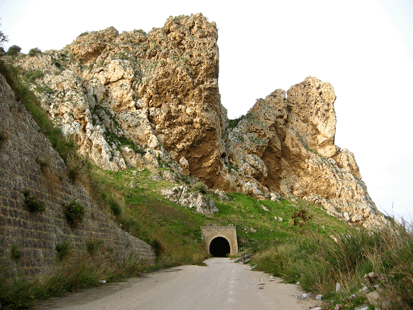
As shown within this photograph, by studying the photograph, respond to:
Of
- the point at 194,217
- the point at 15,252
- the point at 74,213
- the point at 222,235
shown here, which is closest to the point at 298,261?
the point at 74,213

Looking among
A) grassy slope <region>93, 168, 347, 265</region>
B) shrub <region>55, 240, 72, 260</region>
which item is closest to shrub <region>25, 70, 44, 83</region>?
grassy slope <region>93, 168, 347, 265</region>

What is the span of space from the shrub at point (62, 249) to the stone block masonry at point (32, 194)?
0.39 ft

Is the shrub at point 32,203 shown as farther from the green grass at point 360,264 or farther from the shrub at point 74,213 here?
the green grass at point 360,264

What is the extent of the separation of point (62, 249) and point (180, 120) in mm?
35535

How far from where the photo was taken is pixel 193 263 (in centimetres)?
1722

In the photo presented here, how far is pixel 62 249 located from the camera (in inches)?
254

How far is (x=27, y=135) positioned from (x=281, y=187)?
49.3m

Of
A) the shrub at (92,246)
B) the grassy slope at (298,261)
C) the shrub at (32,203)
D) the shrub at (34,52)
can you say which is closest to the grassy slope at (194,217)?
the grassy slope at (298,261)

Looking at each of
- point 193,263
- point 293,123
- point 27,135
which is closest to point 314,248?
point 27,135

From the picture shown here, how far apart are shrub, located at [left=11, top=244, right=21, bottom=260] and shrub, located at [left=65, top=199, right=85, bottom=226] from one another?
2069 millimetres

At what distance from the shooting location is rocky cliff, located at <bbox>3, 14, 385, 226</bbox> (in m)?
35.7

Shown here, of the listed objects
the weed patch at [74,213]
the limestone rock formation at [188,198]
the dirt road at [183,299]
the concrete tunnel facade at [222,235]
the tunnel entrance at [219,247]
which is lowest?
the tunnel entrance at [219,247]

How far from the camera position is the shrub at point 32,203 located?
5.77m

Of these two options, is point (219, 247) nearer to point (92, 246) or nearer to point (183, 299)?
point (92, 246)
